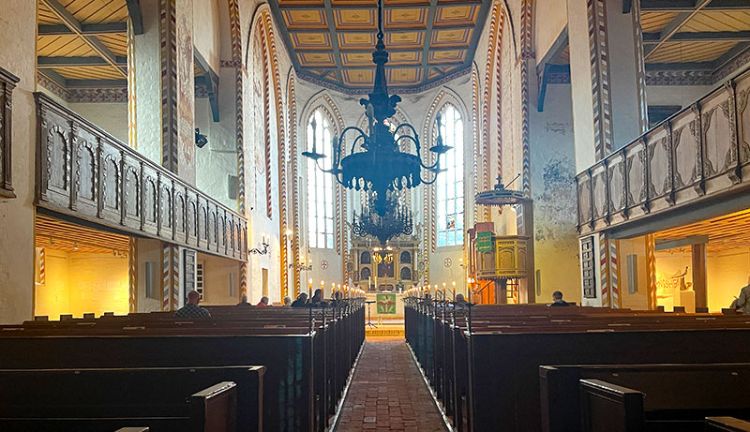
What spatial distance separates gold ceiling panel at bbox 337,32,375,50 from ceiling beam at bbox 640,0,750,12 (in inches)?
444

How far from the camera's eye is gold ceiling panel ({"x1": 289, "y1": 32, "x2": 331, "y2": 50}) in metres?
24.2

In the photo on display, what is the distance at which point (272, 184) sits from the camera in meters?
22.9

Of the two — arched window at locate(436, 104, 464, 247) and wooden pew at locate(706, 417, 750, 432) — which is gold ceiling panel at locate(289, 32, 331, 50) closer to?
arched window at locate(436, 104, 464, 247)

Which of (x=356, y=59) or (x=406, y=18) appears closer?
(x=406, y=18)

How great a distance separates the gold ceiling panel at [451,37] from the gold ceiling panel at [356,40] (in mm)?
2275

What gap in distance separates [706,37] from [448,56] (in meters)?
11.2

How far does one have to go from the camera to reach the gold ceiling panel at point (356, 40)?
2413 centimetres

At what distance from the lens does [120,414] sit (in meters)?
3.02

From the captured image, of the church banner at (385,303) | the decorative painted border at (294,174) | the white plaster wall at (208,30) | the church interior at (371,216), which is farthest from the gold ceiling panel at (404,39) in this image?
the church banner at (385,303)

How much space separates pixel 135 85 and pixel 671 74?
1521 centimetres

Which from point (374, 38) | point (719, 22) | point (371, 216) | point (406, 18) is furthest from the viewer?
point (374, 38)

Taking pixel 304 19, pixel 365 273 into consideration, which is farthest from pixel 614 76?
pixel 365 273

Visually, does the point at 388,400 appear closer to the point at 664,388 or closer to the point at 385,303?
the point at 664,388

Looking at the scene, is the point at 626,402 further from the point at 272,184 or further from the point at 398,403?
the point at 272,184
